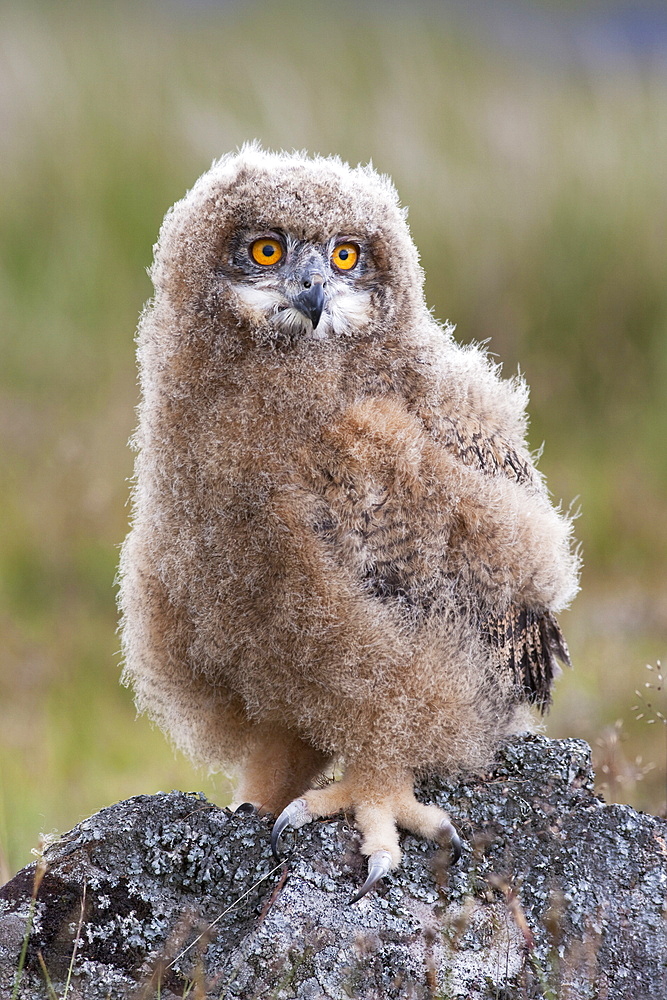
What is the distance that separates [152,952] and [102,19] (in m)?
10.5

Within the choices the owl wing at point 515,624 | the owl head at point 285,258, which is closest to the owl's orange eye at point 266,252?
the owl head at point 285,258

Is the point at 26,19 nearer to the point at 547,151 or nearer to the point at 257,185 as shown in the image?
the point at 547,151

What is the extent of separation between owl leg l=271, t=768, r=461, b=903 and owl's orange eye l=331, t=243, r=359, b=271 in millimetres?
1329

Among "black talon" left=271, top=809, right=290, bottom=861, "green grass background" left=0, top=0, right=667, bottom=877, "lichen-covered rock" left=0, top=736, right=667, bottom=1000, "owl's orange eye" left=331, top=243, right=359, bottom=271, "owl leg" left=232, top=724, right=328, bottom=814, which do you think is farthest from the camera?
"green grass background" left=0, top=0, right=667, bottom=877

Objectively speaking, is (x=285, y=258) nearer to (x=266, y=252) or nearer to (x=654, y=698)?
(x=266, y=252)

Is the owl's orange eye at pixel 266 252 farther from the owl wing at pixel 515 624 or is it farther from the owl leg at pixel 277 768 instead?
the owl leg at pixel 277 768

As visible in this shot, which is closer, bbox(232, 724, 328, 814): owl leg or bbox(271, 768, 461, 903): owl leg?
bbox(271, 768, 461, 903): owl leg

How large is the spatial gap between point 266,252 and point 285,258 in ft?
0.17

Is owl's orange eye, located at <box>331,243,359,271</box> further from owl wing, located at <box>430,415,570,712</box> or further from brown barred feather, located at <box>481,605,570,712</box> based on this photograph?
brown barred feather, located at <box>481,605,570,712</box>

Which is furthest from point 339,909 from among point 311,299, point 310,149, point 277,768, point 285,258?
point 310,149

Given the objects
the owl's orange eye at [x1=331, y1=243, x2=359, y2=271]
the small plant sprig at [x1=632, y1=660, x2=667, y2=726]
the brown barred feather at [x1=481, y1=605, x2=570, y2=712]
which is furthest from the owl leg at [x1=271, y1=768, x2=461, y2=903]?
the owl's orange eye at [x1=331, y1=243, x2=359, y2=271]

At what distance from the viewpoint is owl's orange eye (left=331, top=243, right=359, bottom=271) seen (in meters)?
2.88

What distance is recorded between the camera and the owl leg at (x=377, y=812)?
2738mm

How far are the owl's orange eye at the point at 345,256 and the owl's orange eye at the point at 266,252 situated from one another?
0.15 m
